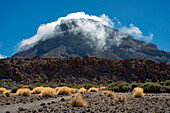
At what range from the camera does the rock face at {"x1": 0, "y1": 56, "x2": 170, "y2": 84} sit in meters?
45.3

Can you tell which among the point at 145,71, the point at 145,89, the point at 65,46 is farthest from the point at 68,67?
the point at 65,46

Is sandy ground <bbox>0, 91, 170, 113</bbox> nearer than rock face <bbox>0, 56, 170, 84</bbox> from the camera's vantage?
Yes

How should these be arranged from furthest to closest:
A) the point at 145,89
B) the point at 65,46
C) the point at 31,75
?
the point at 65,46
the point at 31,75
the point at 145,89

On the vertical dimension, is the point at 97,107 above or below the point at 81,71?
below

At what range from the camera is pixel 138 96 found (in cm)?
1628

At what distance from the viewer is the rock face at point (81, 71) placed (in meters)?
45.3

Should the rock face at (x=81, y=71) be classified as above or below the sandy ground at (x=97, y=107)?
above

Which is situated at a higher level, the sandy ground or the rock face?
the rock face

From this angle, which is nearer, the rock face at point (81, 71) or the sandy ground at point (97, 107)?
the sandy ground at point (97, 107)

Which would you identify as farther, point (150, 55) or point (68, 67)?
point (150, 55)

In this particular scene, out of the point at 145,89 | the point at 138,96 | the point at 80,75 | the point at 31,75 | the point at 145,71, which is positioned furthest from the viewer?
the point at 145,71

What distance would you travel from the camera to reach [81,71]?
5053cm

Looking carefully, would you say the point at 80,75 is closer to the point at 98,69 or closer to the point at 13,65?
the point at 98,69

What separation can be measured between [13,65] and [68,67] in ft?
46.6
